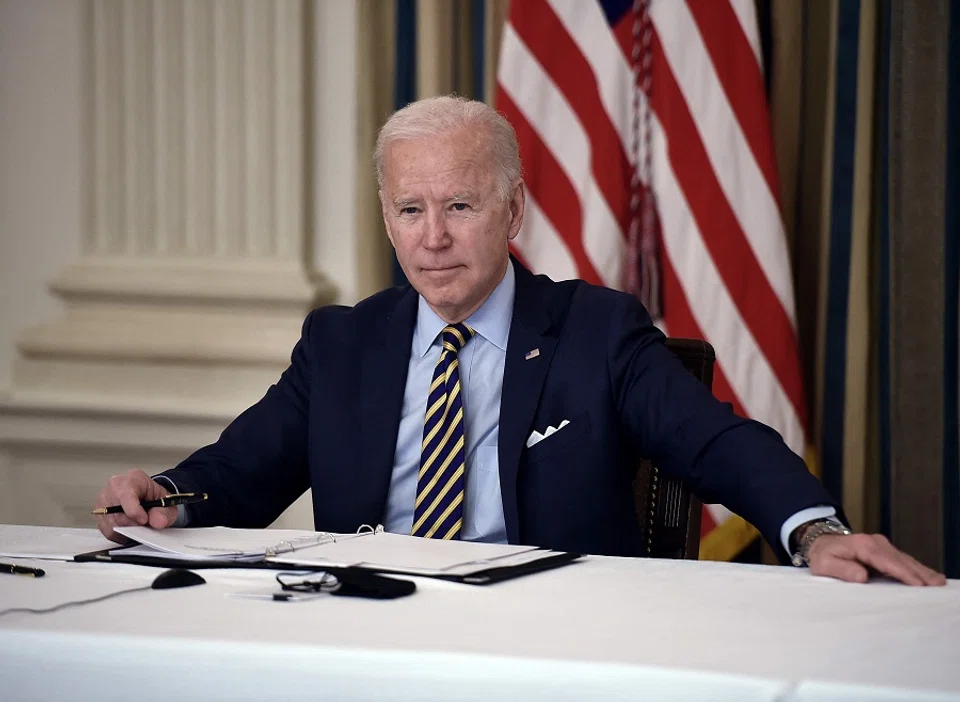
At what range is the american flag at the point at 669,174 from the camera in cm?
325

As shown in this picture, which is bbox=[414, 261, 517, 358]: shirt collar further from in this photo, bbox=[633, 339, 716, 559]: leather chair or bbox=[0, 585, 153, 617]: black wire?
bbox=[0, 585, 153, 617]: black wire

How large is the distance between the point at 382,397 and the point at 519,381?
267mm

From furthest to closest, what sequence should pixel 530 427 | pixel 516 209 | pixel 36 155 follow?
pixel 36 155
pixel 516 209
pixel 530 427

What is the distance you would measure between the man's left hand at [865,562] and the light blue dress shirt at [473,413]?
2.34 ft

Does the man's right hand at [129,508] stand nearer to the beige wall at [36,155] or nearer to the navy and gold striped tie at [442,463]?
the navy and gold striped tie at [442,463]

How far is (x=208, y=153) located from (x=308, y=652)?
2997 millimetres

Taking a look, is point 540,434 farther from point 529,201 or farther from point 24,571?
point 529,201

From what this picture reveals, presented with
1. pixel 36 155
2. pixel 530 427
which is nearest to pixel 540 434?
pixel 530 427

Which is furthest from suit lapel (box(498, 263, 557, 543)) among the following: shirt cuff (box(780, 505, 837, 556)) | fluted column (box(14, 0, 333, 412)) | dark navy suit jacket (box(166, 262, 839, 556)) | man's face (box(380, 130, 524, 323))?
fluted column (box(14, 0, 333, 412))

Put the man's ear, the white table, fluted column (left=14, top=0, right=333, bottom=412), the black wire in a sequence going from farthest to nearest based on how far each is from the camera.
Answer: fluted column (left=14, top=0, right=333, bottom=412) < the man's ear < the black wire < the white table

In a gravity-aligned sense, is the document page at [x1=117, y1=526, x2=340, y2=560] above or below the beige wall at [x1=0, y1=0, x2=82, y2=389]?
below

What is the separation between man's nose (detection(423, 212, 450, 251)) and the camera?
2248 millimetres

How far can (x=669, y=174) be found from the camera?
3318 millimetres

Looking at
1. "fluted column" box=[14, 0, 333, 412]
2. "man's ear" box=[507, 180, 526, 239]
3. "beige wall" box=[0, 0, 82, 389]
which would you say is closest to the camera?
"man's ear" box=[507, 180, 526, 239]
